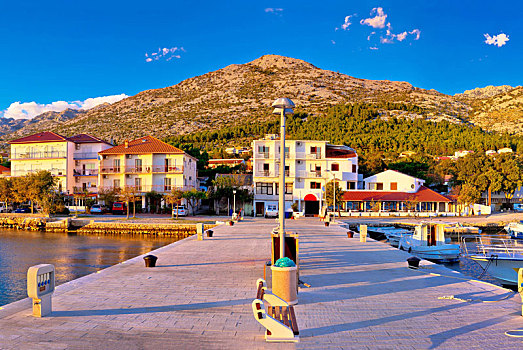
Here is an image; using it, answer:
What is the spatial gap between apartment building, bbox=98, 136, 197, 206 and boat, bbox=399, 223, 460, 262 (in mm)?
35208

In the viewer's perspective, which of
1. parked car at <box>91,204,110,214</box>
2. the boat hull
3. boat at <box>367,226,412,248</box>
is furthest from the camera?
parked car at <box>91,204,110,214</box>

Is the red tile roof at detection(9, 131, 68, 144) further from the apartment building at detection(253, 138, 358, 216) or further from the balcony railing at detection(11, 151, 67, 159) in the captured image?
the apartment building at detection(253, 138, 358, 216)

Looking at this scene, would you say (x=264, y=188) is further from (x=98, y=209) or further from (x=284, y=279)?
(x=284, y=279)

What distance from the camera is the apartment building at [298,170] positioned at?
5516 cm

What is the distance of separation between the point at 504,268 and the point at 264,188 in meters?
39.3

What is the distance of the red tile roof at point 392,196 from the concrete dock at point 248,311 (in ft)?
125

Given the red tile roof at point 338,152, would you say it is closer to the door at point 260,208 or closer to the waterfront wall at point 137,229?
the door at point 260,208

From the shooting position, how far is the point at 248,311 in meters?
8.66

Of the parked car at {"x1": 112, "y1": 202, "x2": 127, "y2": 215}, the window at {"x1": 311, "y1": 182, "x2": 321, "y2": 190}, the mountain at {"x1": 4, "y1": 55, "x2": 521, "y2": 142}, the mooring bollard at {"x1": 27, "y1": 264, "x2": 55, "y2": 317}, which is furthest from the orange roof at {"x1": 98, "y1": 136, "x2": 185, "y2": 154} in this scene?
the mountain at {"x1": 4, "y1": 55, "x2": 521, "y2": 142}

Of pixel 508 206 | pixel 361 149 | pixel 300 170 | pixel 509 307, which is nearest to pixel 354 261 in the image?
pixel 509 307

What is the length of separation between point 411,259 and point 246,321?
903cm

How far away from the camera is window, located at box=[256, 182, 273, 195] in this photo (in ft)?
182

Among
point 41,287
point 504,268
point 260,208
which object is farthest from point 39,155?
point 504,268

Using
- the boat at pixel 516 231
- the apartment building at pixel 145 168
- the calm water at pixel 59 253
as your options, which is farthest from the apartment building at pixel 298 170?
the calm water at pixel 59 253
